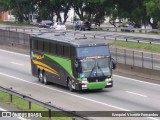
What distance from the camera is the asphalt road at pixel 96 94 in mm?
24219

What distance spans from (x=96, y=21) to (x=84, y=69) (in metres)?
67.4

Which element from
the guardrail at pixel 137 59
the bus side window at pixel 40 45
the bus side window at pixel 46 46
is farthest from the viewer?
the guardrail at pixel 137 59

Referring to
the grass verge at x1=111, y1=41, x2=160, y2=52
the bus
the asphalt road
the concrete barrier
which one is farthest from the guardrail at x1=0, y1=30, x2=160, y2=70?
the grass verge at x1=111, y1=41, x2=160, y2=52

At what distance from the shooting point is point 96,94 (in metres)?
28.6

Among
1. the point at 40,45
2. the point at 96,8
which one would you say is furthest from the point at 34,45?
the point at 96,8

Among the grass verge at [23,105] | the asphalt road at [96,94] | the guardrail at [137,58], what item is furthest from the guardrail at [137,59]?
the grass verge at [23,105]

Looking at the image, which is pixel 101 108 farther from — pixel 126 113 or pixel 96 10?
pixel 96 10

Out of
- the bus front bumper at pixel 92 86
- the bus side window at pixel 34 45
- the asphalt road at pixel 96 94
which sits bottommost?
the asphalt road at pixel 96 94

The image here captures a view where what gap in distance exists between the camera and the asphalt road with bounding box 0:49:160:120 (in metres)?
24.2

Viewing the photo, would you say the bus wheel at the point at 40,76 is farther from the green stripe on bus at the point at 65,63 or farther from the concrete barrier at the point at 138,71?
the concrete barrier at the point at 138,71

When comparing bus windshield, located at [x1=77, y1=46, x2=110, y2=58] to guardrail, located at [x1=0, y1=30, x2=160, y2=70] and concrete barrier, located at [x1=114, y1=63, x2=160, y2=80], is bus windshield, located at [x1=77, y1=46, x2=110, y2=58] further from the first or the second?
guardrail, located at [x1=0, y1=30, x2=160, y2=70]

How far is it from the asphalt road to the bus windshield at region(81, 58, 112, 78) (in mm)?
1071

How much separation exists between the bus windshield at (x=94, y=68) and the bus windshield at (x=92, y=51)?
0.32 meters

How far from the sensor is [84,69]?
2856 cm
